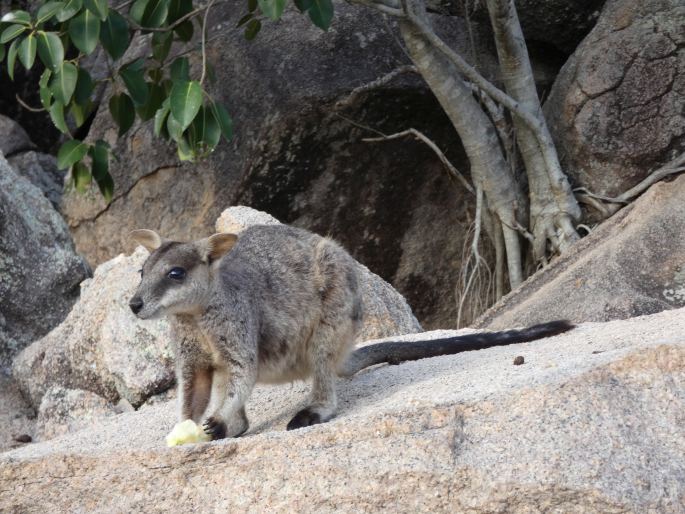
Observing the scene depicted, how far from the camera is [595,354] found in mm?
5336

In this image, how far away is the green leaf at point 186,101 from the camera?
7.71 meters

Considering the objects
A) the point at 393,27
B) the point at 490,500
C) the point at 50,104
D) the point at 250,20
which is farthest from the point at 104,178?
the point at 490,500

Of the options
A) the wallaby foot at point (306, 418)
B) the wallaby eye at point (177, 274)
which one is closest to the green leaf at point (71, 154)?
the wallaby eye at point (177, 274)

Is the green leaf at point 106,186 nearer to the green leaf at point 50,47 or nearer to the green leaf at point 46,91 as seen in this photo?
the green leaf at point 46,91

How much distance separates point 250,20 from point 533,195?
9.10ft

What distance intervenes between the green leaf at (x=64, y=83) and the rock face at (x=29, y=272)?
5.00 ft

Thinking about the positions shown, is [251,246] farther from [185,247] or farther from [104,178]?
[104,178]

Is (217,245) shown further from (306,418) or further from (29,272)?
(29,272)

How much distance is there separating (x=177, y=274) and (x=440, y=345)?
1709 mm

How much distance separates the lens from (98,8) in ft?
25.5

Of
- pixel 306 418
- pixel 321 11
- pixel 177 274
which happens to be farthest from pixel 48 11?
pixel 306 418

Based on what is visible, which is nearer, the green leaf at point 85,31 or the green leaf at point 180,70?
the green leaf at point 85,31

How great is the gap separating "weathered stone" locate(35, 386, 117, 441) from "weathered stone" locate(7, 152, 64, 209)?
4072 mm

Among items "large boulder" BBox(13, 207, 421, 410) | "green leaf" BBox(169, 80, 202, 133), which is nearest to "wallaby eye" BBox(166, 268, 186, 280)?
"large boulder" BBox(13, 207, 421, 410)
